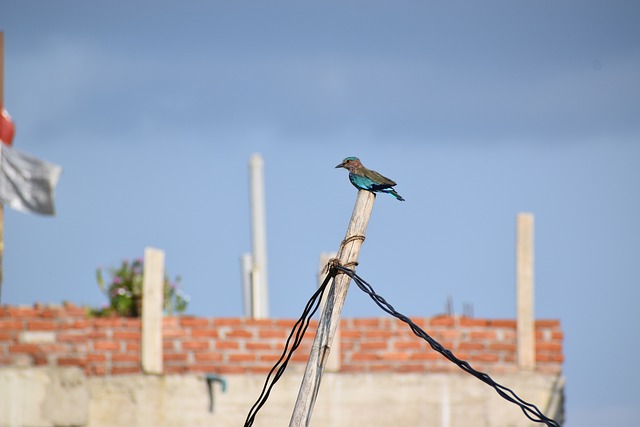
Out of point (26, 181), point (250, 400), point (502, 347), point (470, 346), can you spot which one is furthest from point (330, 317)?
point (26, 181)

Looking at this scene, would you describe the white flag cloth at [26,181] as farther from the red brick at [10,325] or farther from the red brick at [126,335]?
the red brick at [126,335]

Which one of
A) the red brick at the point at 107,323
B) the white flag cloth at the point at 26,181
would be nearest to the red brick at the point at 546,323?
the red brick at the point at 107,323

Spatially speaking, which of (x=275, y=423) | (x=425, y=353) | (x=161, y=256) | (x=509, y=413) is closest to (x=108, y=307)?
(x=161, y=256)

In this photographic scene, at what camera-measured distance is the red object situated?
14391 mm

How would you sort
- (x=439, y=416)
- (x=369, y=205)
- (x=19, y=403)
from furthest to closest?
(x=439, y=416) → (x=19, y=403) → (x=369, y=205)

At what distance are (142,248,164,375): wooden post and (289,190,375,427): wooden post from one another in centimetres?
619

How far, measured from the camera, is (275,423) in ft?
38.9

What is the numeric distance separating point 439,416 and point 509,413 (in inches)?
28.8

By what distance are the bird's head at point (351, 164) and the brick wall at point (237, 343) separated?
5915mm

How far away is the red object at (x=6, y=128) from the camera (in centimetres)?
1439

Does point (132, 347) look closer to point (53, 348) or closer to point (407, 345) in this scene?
point (53, 348)

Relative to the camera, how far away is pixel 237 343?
12.0 metres

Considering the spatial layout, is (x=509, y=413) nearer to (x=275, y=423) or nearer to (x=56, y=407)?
(x=275, y=423)

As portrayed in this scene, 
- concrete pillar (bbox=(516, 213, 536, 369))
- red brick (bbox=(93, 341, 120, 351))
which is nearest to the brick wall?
red brick (bbox=(93, 341, 120, 351))
